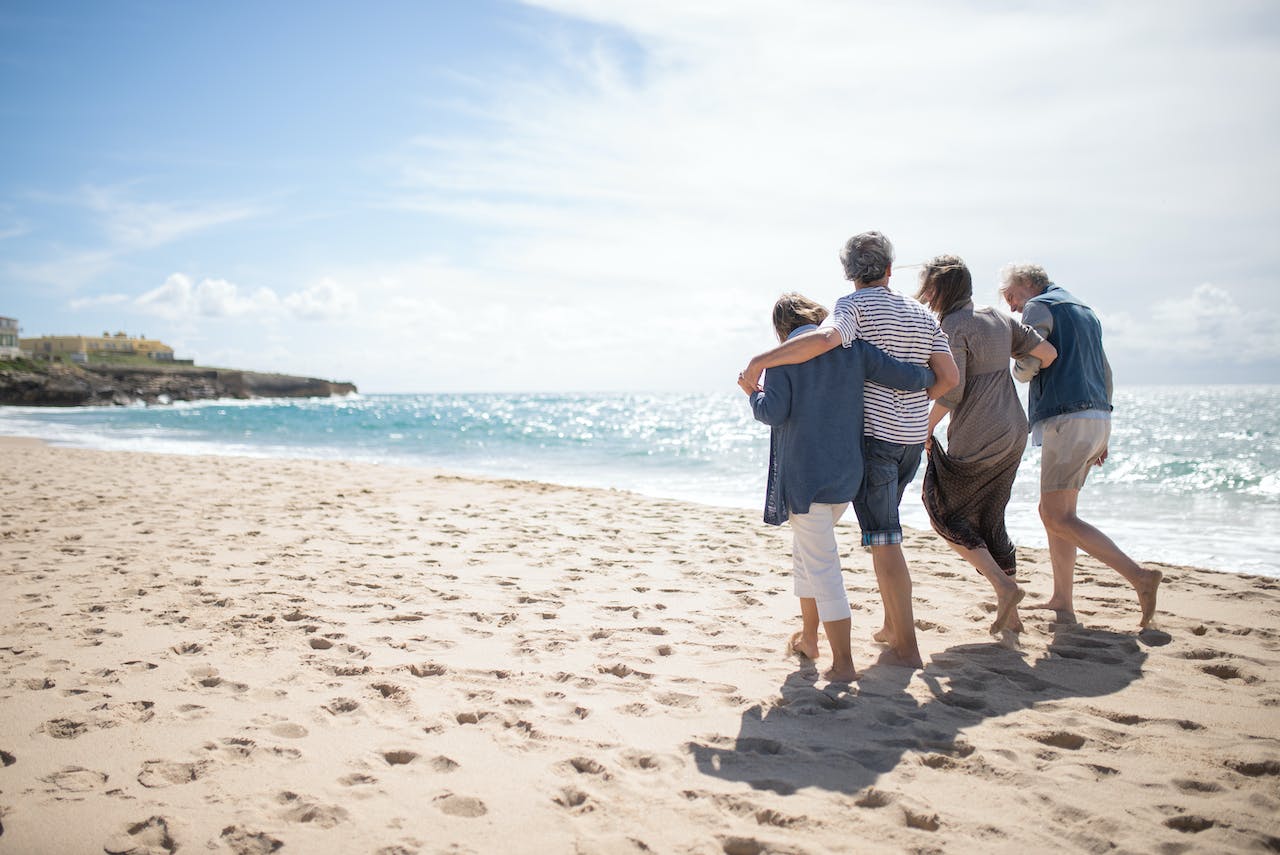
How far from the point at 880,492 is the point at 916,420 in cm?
36

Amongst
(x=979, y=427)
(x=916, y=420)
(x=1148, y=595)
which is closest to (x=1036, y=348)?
(x=979, y=427)

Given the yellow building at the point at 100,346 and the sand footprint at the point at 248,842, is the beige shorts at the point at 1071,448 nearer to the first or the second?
the sand footprint at the point at 248,842

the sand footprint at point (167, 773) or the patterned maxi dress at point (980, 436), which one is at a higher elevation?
the patterned maxi dress at point (980, 436)

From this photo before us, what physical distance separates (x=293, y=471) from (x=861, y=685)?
35.6ft

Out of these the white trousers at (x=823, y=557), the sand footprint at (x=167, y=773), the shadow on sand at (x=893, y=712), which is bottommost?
the sand footprint at (x=167, y=773)

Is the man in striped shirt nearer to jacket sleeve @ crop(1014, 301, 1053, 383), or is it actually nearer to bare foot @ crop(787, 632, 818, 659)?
bare foot @ crop(787, 632, 818, 659)

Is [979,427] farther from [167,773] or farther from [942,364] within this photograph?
[167,773]

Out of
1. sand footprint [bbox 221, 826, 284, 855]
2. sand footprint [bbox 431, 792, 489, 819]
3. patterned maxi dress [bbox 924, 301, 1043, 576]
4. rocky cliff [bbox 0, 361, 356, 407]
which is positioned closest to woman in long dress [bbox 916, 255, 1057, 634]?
patterned maxi dress [bbox 924, 301, 1043, 576]

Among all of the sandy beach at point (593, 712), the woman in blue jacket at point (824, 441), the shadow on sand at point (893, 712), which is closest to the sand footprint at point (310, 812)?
the sandy beach at point (593, 712)

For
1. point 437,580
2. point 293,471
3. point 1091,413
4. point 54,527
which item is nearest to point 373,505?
point 54,527

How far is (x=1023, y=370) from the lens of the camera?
3996 mm

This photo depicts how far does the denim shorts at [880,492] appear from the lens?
10.8ft

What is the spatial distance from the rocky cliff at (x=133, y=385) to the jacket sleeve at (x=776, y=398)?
59373mm

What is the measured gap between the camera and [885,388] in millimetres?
3291
